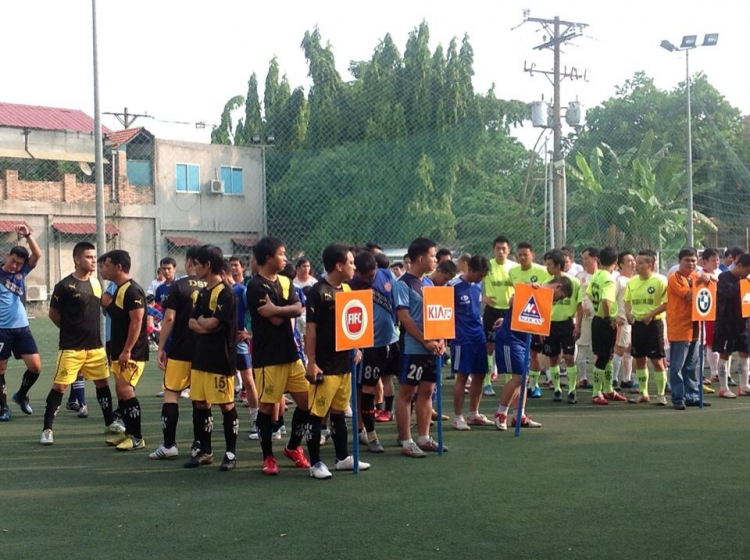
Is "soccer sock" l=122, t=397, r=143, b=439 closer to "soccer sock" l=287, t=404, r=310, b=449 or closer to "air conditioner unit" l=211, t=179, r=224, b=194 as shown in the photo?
"soccer sock" l=287, t=404, r=310, b=449

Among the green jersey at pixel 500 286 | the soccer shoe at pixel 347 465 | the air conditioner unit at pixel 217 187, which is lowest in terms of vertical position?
the soccer shoe at pixel 347 465

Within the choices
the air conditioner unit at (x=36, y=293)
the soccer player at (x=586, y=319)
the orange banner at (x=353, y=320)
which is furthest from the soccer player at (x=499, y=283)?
the air conditioner unit at (x=36, y=293)

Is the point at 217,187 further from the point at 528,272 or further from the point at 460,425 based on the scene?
the point at 460,425

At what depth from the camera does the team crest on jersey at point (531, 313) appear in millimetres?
8383

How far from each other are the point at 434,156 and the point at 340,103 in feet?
10.5

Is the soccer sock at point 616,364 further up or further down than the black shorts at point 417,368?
further down

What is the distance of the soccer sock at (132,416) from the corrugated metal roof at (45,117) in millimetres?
29033

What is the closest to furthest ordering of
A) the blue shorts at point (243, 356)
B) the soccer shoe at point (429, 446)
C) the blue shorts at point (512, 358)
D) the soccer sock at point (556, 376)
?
1. the soccer shoe at point (429, 446)
2. the blue shorts at point (512, 358)
3. the blue shorts at point (243, 356)
4. the soccer sock at point (556, 376)

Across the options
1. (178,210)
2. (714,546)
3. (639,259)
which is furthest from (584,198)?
(714,546)

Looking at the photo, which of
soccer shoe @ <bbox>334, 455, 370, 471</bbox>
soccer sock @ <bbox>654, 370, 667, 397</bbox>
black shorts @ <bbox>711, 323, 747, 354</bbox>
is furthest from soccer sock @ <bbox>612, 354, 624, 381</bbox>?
soccer shoe @ <bbox>334, 455, 370, 471</bbox>

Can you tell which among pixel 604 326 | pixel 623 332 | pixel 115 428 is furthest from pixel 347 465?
pixel 623 332

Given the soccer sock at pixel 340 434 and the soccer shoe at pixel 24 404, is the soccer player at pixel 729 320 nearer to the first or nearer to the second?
the soccer sock at pixel 340 434

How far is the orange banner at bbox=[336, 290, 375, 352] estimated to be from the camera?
6.59m

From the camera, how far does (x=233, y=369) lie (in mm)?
7020
